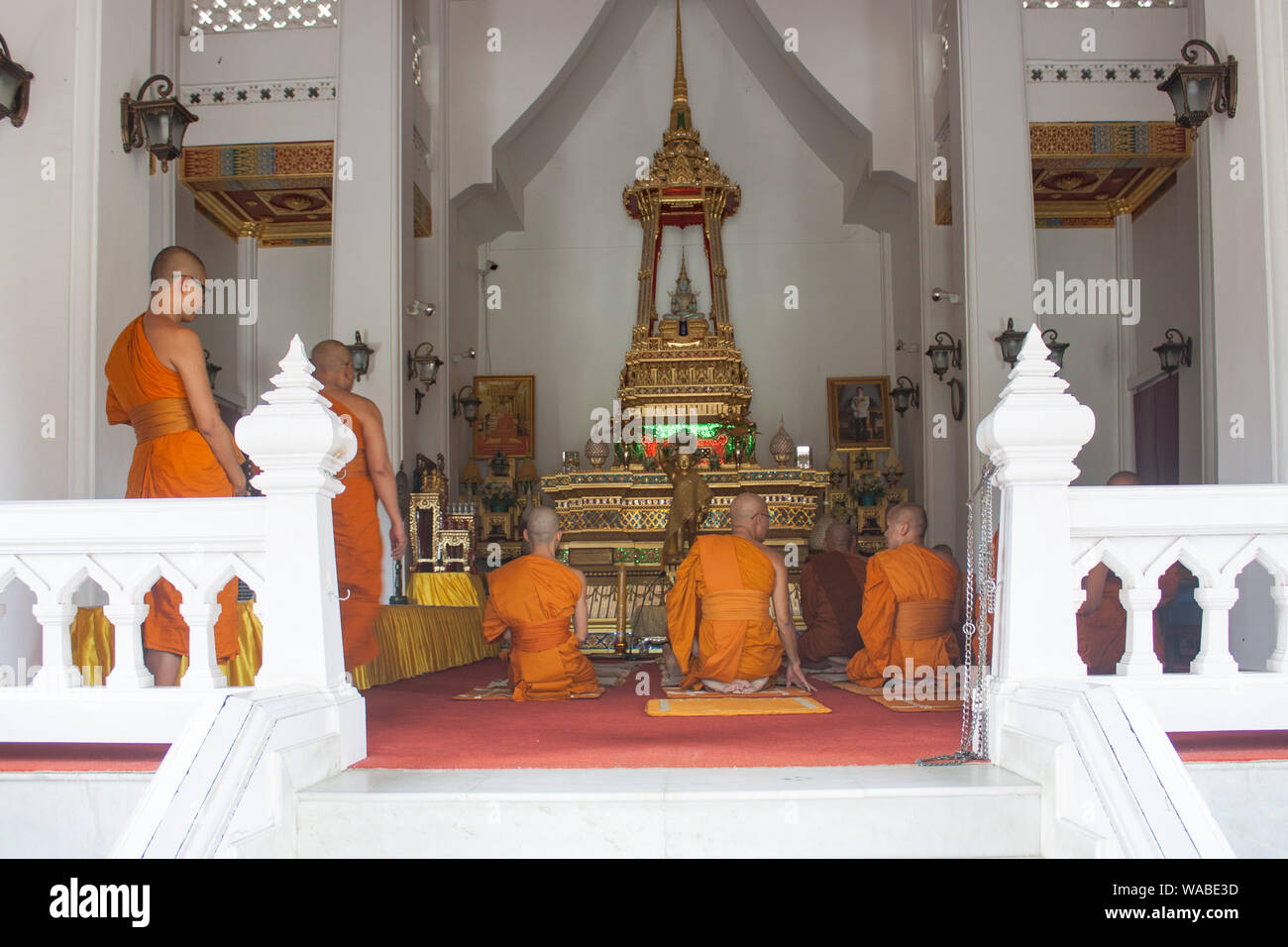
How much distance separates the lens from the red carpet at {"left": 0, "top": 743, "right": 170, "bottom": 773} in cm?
283

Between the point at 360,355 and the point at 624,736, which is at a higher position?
the point at 360,355

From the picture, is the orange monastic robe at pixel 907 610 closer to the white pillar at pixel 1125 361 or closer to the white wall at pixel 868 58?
the white wall at pixel 868 58

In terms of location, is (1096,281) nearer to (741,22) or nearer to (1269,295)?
(741,22)

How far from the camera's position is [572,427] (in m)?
11.9

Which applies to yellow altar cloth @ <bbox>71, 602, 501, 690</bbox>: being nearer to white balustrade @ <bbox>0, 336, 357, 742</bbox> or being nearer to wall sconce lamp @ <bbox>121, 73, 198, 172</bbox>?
white balustrade @ <bbox>0, 336, 357, 742</bbox>

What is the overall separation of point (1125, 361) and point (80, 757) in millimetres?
10185

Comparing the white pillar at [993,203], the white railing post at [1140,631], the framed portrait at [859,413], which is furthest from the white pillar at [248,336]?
the white railing post at [1140,631]

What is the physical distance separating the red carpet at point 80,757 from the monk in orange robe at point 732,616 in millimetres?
A: 2527

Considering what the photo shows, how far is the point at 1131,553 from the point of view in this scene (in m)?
2.94

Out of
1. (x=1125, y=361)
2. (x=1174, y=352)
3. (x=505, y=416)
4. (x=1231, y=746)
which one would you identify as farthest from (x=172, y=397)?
(x=1125, y=361)

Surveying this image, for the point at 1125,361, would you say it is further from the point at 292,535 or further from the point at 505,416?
the point at 292,535

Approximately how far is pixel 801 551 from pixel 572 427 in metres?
3.01

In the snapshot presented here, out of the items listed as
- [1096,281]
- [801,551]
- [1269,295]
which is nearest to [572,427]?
[801,551]

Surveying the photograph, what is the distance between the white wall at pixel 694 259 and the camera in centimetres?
1191
